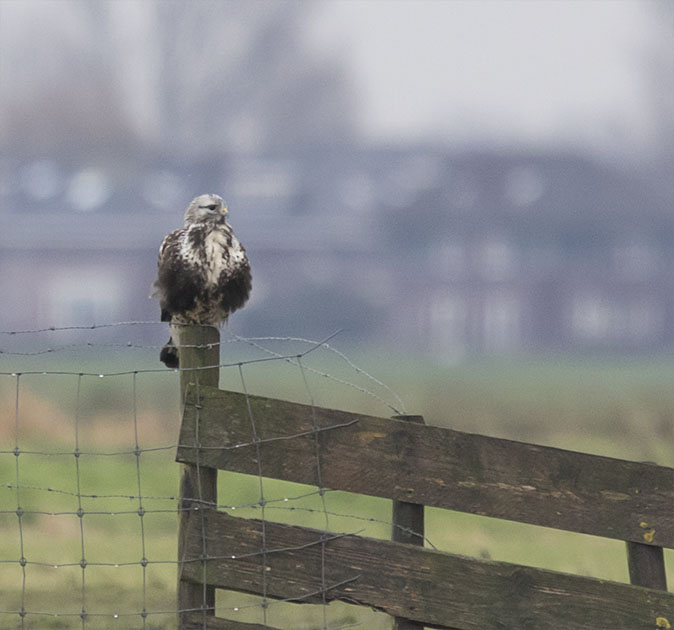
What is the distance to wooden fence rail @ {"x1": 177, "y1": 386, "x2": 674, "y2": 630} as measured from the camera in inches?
146

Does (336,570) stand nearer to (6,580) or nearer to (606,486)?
(606,486)

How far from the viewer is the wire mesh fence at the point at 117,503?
6531 millimetres

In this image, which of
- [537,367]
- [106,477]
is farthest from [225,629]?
[537,367]

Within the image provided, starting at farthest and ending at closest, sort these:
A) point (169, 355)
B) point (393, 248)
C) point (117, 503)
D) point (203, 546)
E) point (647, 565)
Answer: point (393, 248) → point (117, 503) → point (169, 355) → point (647, 565) → point (203, 546)

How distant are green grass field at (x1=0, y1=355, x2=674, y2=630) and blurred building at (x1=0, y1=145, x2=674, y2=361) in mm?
6301

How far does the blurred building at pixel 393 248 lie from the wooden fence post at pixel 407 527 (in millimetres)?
17842

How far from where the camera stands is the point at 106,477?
1093 centimetres

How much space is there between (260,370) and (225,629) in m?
11.8

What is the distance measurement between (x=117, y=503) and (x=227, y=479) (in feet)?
3.54

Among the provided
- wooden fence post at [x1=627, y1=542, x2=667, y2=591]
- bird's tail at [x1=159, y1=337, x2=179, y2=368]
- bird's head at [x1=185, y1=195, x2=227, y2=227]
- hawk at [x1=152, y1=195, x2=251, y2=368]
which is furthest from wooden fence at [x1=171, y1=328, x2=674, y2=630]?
bird's head at [x1=185, y1=195, x2=227, y2=227]

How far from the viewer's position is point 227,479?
11.1 metres

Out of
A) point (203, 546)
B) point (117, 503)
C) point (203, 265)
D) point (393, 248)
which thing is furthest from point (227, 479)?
point (393, 248)

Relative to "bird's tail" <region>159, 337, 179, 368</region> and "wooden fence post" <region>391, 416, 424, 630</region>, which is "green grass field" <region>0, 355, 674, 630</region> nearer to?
"bird's tail" <region>159, 337, 179, 368</region>

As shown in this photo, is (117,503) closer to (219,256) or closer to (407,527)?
(219,256)
